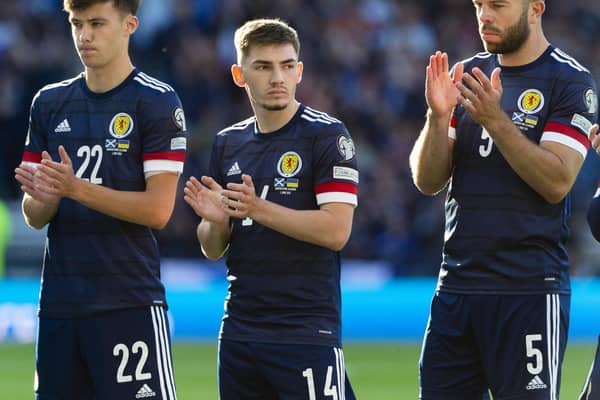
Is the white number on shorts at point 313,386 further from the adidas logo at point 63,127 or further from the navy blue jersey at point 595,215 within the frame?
the adidas logo at point 63,127

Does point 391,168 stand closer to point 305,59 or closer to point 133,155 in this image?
point 305,59


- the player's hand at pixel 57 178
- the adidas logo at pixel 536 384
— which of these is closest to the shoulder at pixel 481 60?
the adidas logo at pixel 536 384

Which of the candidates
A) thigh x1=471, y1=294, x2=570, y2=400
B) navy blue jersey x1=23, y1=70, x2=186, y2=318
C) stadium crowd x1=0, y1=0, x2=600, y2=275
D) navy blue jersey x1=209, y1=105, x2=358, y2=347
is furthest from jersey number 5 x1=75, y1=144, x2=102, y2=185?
stadium crowd x1=0, y1=0, x2=600, y2=275

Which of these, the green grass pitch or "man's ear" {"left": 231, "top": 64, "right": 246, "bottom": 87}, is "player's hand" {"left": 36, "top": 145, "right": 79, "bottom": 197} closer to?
"man's ear" {"left": 231, "top": 64, "right": 246, "bottom": 87}

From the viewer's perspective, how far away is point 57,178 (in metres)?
5.57

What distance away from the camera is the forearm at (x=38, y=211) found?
19.1ft

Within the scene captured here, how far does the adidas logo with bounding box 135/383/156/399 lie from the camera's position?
5.76 metres

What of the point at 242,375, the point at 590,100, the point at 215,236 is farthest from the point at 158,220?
the point at 590,100

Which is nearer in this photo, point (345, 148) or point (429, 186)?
point (345, 148)

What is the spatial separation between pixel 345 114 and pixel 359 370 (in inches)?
228

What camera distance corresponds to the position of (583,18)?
18203 millimetres

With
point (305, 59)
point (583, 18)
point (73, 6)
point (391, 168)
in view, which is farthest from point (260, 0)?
point (73, 6)

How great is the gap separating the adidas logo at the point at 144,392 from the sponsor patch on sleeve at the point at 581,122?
223cm

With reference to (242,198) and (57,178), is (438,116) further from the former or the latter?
(57,178)
